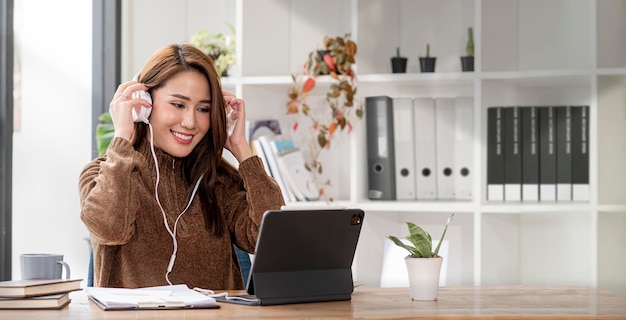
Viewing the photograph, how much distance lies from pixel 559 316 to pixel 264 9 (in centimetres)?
232

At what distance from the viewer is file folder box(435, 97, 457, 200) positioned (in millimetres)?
3646

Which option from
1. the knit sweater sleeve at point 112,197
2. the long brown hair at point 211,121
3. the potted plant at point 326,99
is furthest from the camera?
the potted plant at point 326,99

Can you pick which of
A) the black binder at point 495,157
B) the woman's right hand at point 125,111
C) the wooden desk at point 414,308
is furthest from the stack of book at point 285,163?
the wooden desk at point 414,308

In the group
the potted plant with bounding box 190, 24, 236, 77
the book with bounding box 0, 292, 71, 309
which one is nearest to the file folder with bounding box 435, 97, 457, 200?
the potted plant with bounding box 190, 24, 236, 77

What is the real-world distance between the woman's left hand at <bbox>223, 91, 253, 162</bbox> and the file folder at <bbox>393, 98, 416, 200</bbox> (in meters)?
1.07

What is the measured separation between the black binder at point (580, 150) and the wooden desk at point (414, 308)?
4.66 feet

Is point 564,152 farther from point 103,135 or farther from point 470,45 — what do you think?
point 103,135

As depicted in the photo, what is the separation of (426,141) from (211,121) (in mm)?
1293

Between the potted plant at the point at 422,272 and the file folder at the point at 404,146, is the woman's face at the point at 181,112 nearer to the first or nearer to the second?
the potted plant at the point at 422,272

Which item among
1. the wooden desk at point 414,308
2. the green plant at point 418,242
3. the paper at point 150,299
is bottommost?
the wooden desk at point 414,308

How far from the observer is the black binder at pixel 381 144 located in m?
3.64

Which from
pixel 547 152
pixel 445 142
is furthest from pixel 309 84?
pixel 547 152

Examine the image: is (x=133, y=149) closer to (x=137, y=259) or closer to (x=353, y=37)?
(x=137, y=259)

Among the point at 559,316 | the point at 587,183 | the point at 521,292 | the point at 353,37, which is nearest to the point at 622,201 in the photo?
the point at 587,183
